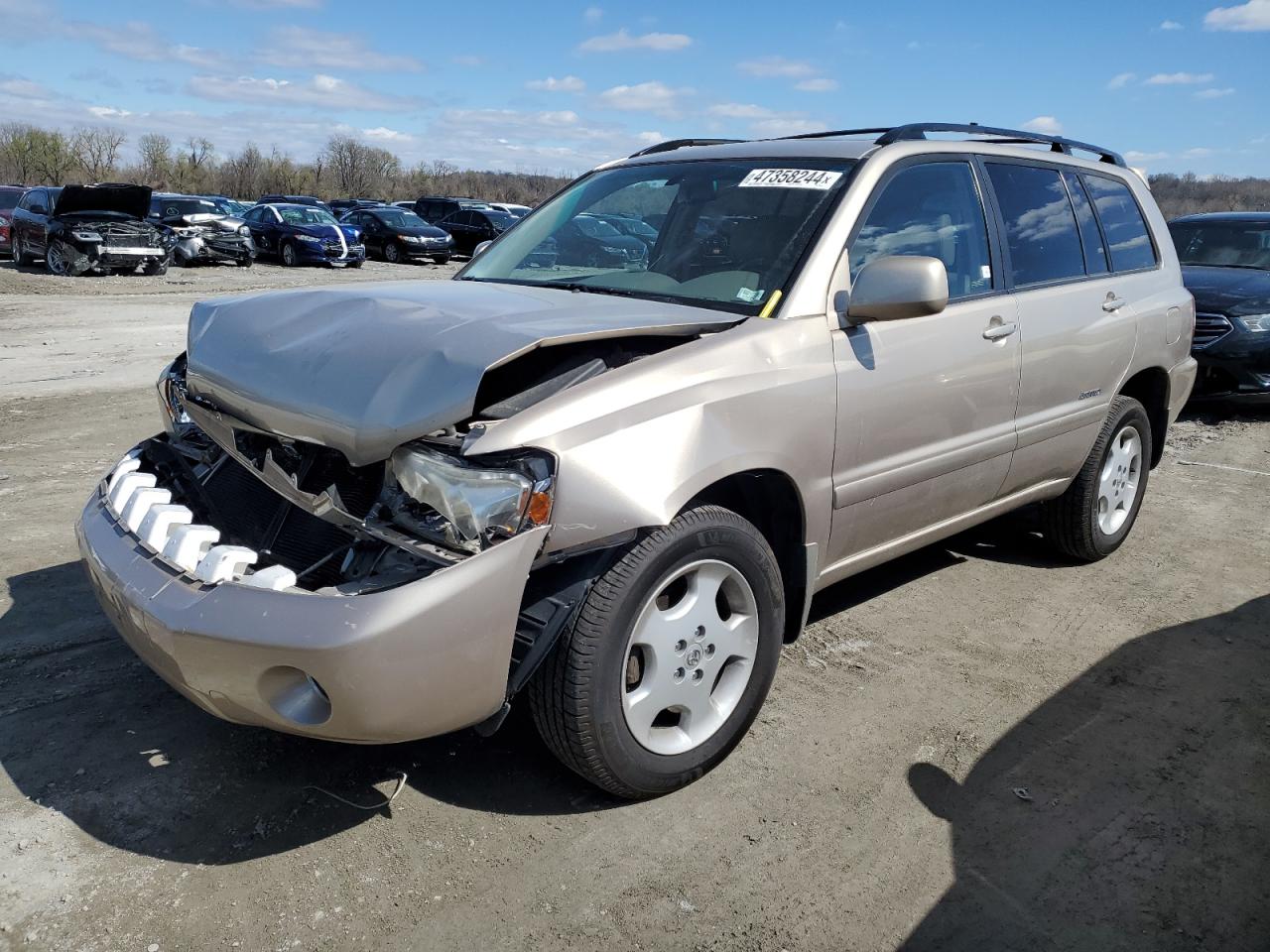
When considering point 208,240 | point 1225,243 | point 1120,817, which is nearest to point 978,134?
point 1120,817

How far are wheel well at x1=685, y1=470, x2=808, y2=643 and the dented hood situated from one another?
51 cm

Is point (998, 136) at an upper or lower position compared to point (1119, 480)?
upper

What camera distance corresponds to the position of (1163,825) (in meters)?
2.86

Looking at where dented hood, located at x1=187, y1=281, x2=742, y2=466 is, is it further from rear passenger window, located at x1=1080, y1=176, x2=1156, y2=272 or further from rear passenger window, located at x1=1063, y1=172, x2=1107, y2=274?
rear passenger window, located at x1=1080, y1=176, x2=1156, y2=272

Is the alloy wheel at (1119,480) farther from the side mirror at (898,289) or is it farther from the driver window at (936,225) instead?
the side mirror at (898,289)

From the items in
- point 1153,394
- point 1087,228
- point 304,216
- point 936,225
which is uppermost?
point 1087,228

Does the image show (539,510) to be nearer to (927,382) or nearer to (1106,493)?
(927,382)

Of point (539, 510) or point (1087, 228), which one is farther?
point (1087, 228)

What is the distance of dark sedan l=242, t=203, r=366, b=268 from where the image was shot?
77.3 ft

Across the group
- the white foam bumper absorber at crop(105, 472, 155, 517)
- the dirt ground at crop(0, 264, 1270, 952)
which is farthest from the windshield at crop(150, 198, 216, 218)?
the white foam bumper absorber at crop(105, 472, 155, 517)

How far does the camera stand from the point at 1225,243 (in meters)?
9.97

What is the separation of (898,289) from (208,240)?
2243cm

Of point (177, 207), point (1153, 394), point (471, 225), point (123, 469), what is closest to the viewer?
point (123, 469)

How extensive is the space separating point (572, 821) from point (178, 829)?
105cm
